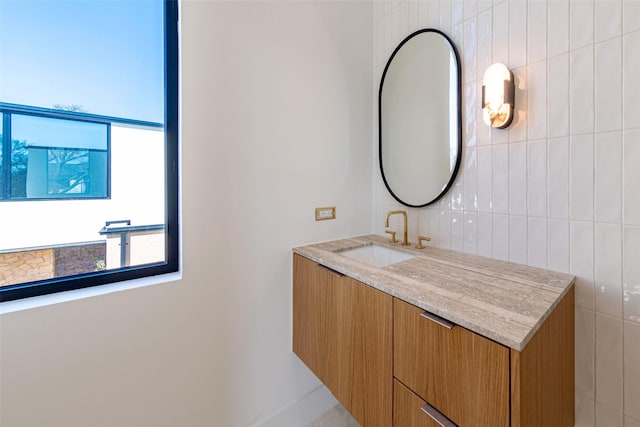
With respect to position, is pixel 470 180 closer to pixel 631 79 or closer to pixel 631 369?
pixel 631 79

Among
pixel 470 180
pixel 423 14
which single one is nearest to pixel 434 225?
pixel 470 180

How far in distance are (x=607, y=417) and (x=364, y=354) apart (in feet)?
2.98

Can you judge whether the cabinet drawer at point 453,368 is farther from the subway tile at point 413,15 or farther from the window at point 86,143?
the subway tile at point 413,15

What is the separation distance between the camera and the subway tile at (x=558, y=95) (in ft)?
3.31

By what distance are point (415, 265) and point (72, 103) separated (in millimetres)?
1586

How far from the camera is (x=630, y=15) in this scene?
0.87 meters

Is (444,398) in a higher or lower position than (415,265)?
lower

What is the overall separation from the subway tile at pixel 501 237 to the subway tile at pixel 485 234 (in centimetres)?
2

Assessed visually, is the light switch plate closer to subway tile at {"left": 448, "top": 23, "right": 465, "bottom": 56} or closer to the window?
the window

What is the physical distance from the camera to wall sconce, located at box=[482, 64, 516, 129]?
1.11m

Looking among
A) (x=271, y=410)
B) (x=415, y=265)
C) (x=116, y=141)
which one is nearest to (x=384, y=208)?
(x=415, y=265)

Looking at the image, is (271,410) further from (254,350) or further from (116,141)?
(116,141)

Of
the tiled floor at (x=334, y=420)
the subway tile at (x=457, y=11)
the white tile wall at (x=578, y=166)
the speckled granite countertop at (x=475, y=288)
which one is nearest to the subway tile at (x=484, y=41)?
the white tile wall at (x=578, y=166)

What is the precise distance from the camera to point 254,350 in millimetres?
1390
